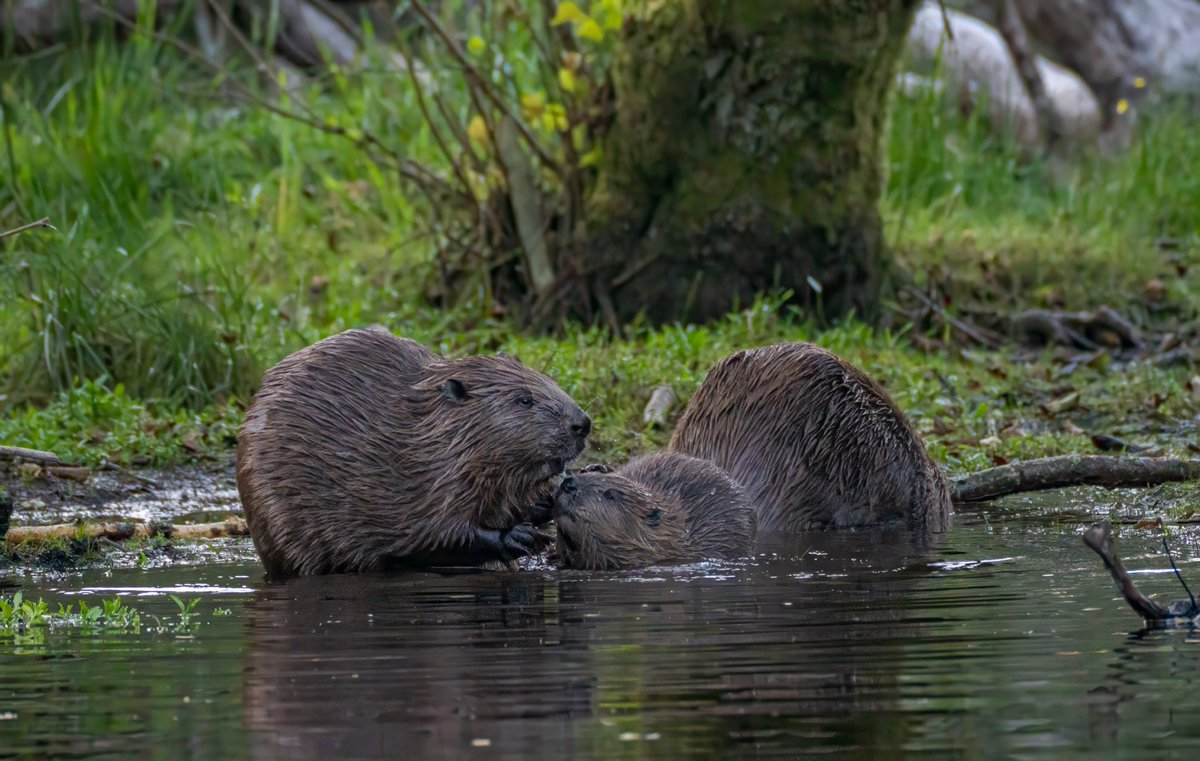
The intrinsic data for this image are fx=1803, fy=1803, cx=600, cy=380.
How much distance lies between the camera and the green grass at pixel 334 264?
7312mm

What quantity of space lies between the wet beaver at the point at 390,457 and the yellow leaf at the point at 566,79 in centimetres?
365

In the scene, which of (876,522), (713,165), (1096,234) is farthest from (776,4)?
(876,522)

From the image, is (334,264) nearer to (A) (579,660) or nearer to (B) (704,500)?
(B) (704,500)

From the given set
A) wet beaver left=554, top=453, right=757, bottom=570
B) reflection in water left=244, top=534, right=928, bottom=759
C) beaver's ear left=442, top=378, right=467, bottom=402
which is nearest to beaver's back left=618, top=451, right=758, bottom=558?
wet beaver left=554, top=453, right=757, bottom=570

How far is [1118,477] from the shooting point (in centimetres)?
557

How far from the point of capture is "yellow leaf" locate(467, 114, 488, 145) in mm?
8688

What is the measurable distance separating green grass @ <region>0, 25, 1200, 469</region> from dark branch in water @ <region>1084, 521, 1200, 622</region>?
9.89 feet

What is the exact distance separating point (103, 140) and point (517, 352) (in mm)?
3515

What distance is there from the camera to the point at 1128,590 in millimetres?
3281

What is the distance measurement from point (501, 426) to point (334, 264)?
16.5 ft

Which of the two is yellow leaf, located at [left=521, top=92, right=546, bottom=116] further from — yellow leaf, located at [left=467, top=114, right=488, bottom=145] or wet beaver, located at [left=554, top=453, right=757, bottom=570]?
wet beaver, located at [left=554, top=453, right=757, bottom=570]

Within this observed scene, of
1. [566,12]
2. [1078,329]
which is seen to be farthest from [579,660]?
[1078,329]

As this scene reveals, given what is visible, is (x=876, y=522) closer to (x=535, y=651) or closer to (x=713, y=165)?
(x=535, y=651)

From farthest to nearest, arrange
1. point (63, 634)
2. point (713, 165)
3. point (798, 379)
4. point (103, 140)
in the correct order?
point (103, 140)
point (713, 165)
point (798, 379)
point (63, 634)
